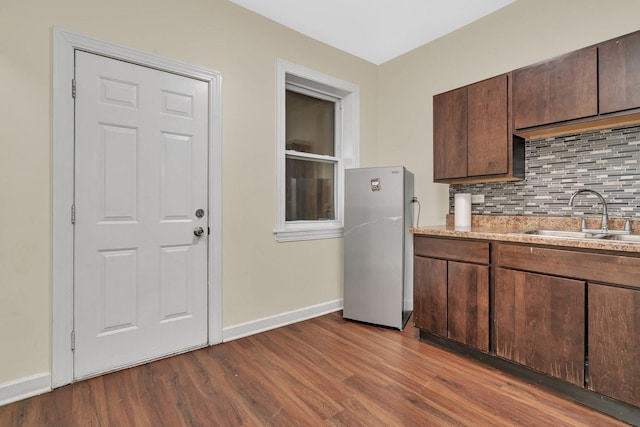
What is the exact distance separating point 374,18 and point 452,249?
2097 millimetres

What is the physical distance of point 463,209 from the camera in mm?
2676

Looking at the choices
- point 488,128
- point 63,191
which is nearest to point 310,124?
point 488,128

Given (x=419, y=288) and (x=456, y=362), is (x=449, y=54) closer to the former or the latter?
(x=419, y=288)

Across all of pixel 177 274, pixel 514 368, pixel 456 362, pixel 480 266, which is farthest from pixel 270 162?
pixel 514 368

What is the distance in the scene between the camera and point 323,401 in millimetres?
1765

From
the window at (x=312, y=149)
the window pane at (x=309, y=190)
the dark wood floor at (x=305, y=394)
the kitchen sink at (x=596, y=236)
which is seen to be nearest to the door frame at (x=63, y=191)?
the dark wood floor at (x=305, y=394)

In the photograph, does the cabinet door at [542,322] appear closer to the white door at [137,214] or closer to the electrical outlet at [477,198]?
the electrical outlet at [477,198]

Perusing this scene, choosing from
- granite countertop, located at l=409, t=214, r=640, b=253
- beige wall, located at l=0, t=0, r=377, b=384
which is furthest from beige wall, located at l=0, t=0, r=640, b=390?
granite countertop, located at l=409, t=214, r=640, b=253

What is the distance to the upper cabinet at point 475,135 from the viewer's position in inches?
91.0

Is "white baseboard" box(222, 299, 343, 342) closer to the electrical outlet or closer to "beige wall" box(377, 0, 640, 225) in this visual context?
"beige wall" box(377, 0, 640, 225)

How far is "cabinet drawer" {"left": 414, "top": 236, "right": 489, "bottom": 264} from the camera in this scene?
7.02 ft

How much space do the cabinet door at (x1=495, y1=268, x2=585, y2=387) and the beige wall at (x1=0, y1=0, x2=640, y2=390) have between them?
45.5 inches

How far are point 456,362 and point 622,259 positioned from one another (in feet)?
3.83

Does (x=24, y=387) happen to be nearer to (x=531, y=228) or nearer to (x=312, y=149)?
(x=312, y=149)
